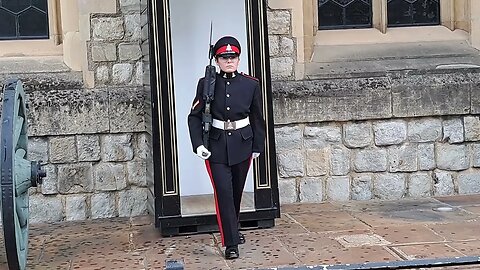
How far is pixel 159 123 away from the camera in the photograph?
5.32 m

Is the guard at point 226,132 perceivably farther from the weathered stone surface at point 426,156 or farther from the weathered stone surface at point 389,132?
the weathered stone surface at point 426,156

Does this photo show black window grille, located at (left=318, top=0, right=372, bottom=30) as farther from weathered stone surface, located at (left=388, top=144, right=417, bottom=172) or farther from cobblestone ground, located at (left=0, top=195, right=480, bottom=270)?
cobblestone ground, located at (left=0, top=195, right=480, bottom=270)

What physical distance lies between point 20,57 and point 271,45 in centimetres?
197

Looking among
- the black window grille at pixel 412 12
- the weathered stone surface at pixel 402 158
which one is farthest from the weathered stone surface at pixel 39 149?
the black window grille at pixel 412 12

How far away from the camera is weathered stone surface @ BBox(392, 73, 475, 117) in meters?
6.52

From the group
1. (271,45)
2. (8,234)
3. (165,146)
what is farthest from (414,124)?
(8,234)

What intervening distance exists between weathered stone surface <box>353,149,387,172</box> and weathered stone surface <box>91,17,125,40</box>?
2.14 meters

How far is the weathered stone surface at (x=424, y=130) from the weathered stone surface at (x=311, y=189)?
2.80 feet

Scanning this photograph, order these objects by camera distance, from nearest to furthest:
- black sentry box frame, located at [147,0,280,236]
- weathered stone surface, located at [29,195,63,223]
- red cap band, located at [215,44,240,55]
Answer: red cap band, located at [215,44,240,55], black sentry box frame, located at [147,0,280,236], weathered stone surface, located at [29,195,63,223]

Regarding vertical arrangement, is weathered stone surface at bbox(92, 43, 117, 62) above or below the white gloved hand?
above

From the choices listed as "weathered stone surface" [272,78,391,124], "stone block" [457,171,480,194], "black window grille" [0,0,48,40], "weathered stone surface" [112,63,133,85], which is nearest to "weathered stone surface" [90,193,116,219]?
"weathered stone surface" [112,63,133,85]

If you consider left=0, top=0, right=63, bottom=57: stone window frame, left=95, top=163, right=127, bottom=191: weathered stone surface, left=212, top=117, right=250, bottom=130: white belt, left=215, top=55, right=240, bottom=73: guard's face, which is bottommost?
left=95, top=163, right=127, bottom=191: weathered stone surface

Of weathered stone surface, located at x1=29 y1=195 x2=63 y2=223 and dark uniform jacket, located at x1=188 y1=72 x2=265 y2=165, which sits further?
weathered stone surface, located at x1=29 y1=195 x2=63 y2=223

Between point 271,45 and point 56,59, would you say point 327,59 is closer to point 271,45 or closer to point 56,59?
point 271,45
